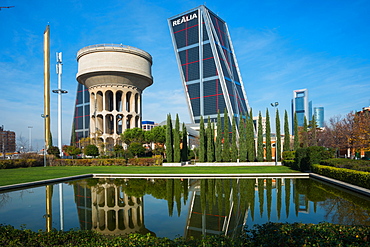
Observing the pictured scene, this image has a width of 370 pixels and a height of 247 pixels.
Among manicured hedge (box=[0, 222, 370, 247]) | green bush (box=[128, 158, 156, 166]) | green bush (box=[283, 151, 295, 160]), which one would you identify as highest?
manicured hedge (box=[0, 222, 370, 247])

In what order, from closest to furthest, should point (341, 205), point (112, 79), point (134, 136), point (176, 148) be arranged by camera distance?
point (341, 205)
point (176, 148)
point (134, 136)
point (112, 79)

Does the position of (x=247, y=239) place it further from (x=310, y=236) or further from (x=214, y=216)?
(x=214, y=216)

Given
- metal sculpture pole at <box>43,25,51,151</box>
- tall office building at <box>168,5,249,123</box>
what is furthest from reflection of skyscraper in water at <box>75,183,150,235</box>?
tall office building at <box>168,5,249,123</box>

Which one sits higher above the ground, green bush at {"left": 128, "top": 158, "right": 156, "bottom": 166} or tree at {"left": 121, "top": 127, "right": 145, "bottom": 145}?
tree at {"left": 121, "top": 127, "right": 145, "bottom": 145}

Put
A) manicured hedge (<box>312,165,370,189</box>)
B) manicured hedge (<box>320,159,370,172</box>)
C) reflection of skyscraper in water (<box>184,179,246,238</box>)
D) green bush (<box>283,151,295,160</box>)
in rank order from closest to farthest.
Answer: reflection of skyscraper in water (<box>184,179,246,238</box>)
manicured hedge (<box>312,165,370,189</box>)
manicured hedge (<box>320,159,370,172</box>)
green bush (<box>283,151,295,160</box>)

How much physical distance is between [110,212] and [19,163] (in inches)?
1009

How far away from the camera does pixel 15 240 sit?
418 centimetres

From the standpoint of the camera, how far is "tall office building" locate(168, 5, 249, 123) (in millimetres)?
69688

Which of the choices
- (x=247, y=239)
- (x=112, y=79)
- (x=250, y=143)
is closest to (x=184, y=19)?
(x=112, y=79)

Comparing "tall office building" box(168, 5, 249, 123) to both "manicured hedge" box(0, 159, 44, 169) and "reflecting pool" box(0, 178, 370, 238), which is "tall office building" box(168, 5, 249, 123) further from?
"reflecting pool" box(0, 178, 370, 238)

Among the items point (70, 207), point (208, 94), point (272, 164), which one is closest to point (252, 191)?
point (70, 207)

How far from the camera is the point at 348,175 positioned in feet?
41.0

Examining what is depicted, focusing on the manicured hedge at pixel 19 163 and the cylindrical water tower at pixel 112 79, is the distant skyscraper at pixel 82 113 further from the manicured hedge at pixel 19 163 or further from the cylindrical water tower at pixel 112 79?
the manicured hedge at pixel 19 163

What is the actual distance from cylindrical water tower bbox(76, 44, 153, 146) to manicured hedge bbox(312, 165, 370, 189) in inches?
1250
